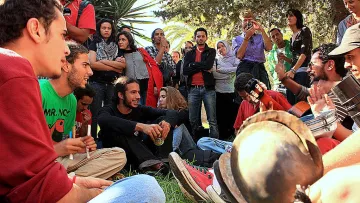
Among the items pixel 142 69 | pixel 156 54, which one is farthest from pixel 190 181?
pixel 156 54

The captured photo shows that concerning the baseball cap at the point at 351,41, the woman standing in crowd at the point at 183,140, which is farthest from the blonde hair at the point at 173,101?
the baseball cap at the point at 351,41

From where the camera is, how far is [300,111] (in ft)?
14.9

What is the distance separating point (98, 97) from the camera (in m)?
5.98

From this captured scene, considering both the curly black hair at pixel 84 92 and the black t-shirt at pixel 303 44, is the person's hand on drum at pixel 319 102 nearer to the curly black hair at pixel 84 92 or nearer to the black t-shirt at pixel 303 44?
the curly black hair at pixel 84 92

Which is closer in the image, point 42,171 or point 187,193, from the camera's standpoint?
point 42,171

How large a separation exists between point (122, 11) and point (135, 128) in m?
7.32

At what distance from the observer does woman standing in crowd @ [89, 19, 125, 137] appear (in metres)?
6.12

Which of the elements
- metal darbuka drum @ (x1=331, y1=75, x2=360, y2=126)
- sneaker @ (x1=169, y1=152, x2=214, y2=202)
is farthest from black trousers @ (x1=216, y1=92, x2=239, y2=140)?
metal darbuka drum @ (x1=331, y1=75, x2=360, y2=126)

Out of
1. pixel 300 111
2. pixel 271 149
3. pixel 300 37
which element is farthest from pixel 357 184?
pixel 300 37

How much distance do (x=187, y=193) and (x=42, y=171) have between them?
2.40 meters

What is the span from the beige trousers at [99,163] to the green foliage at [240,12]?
6370 millimetres

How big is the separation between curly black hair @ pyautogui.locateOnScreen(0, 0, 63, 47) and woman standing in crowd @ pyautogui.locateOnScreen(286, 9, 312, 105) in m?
5.06

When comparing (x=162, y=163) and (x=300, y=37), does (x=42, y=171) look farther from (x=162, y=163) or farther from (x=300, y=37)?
(x=300, y=37)

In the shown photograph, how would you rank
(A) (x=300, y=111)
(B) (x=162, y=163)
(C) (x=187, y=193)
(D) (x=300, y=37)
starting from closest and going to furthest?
1. (C) (x=187, y=193)
2. (A) (x=300, y=111)
3. (B) (x=162, y=163)
4. (D) (x=300, y=37)
